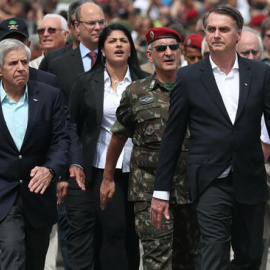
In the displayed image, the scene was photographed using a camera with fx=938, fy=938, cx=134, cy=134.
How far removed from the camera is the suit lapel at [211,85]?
6.58m

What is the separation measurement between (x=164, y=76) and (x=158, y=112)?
0.36m

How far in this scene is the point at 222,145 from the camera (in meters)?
6.58

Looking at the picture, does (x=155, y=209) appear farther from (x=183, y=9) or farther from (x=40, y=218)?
(x=183, y=9)

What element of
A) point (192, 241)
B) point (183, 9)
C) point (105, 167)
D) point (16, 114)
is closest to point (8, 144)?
point (16, 114)

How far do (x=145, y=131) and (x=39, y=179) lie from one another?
1074 mm

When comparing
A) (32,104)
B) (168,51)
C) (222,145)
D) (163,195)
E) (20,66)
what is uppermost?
(168,51)

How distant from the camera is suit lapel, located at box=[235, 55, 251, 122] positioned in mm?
6598

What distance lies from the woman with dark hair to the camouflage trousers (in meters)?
0.44

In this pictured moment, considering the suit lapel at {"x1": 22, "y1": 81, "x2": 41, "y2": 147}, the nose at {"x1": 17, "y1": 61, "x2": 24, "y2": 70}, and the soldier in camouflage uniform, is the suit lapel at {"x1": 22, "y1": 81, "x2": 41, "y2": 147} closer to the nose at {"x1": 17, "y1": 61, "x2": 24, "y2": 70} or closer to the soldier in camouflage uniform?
the nose at {"x1": 17, "y1": 61, "x2": 24, "y2": 70}

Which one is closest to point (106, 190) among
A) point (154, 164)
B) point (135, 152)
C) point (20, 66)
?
point (135, 152)

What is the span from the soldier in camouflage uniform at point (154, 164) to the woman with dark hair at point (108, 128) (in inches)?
9.4

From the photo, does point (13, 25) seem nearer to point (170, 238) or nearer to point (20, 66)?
point (20, 66)

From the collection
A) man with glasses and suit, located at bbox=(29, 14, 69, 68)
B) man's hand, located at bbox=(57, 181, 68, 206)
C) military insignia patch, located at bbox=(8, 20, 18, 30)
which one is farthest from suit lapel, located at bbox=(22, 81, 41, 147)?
man with glasses and suit, located at bbox=(29, 14, 69, 68)

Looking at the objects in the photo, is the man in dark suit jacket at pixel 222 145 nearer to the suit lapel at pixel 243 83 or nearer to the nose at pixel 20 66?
the suit lapel at pixel 243 83
